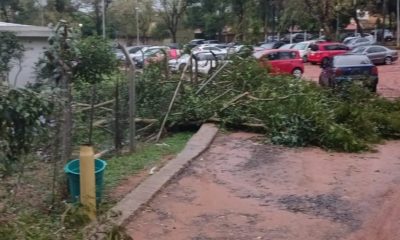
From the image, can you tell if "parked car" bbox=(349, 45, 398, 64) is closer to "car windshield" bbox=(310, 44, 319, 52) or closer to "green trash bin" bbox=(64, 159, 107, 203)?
"car windshield" bbox=(310, 44, 319, 52)

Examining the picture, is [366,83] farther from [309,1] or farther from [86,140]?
[309,1]

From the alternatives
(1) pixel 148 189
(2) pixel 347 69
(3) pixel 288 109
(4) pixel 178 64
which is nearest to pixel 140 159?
(1) pixel 148 189

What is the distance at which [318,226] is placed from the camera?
724 centimetres

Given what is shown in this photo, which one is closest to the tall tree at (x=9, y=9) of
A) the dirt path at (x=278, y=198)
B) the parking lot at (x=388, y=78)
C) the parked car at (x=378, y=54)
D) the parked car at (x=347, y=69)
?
the parking lot at (x=388, y=78)

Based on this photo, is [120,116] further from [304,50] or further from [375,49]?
[304,50]

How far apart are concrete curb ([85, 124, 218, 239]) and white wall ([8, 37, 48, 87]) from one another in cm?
461

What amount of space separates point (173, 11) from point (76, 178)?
62355mm

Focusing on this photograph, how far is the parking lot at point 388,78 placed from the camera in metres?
24.7

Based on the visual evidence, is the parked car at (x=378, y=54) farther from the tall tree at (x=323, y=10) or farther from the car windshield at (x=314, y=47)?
the tall tree at (x=323, y=10)

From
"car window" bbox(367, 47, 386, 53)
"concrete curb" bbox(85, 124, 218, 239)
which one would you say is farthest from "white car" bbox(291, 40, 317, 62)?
"concrete curb" bbox(85, 124, 218, 239)

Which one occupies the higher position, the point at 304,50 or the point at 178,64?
the point at 178,64

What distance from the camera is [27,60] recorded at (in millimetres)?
15781

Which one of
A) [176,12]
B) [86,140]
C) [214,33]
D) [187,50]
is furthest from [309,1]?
[86,140]

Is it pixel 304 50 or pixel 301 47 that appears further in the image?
pixel 301 47
